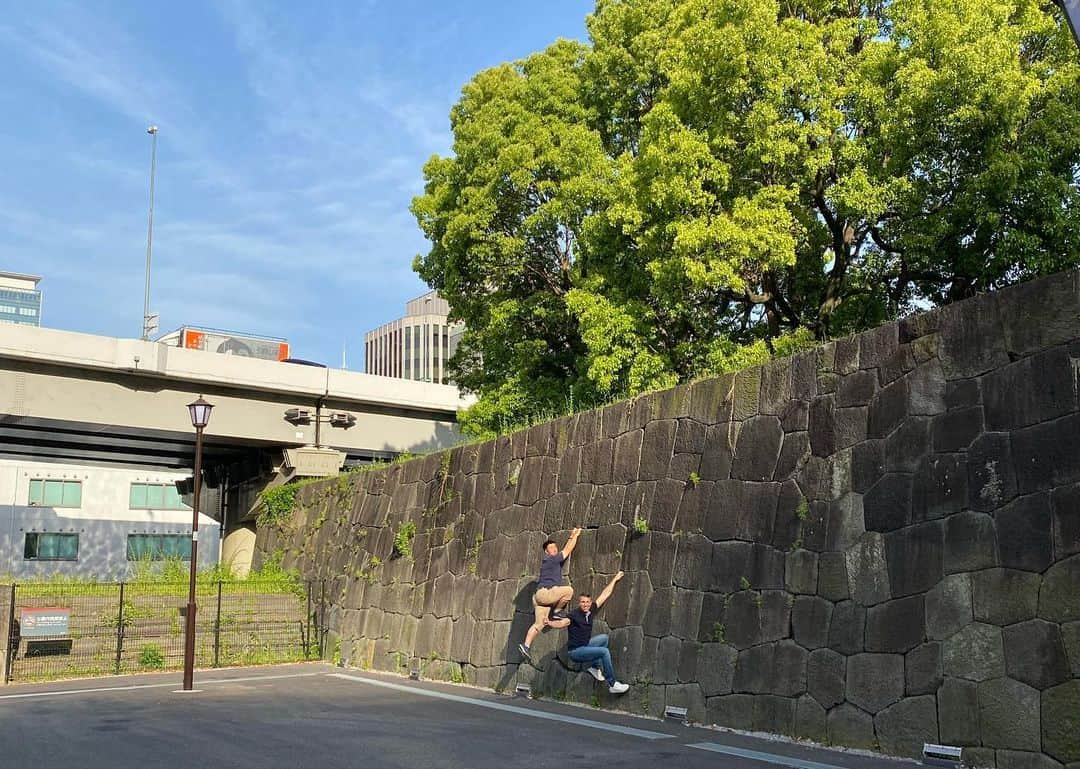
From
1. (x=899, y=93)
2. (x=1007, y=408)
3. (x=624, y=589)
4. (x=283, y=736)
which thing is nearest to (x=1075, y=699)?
(x=1007, y=408)

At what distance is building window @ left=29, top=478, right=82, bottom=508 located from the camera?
74125 millimetres

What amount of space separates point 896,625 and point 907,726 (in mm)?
872

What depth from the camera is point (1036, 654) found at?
8.24 m

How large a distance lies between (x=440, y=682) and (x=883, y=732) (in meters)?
9.77

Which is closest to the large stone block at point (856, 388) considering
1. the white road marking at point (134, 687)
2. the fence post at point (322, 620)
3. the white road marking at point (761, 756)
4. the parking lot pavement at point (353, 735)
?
the parking lot pavement at point (353, 735)

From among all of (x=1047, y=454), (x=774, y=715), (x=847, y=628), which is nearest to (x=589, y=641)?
(x=774, y=715)

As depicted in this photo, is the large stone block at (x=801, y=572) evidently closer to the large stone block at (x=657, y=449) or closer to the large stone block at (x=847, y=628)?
the large stone block at (x=847, y=628)

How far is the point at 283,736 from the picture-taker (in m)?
10.9

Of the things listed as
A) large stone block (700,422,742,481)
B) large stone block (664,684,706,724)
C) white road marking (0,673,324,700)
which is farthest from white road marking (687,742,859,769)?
white road marking (0,673,324,700)

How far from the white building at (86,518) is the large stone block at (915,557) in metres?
65.7

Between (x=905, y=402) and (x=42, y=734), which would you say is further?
(x=42, y=734)

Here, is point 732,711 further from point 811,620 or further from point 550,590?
point 550,590

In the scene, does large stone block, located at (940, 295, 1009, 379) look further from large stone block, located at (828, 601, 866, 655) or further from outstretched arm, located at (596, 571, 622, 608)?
outstretched arm, located at (596, 571, 622, 608)

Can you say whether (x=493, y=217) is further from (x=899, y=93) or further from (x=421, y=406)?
(x=421, y=406)
